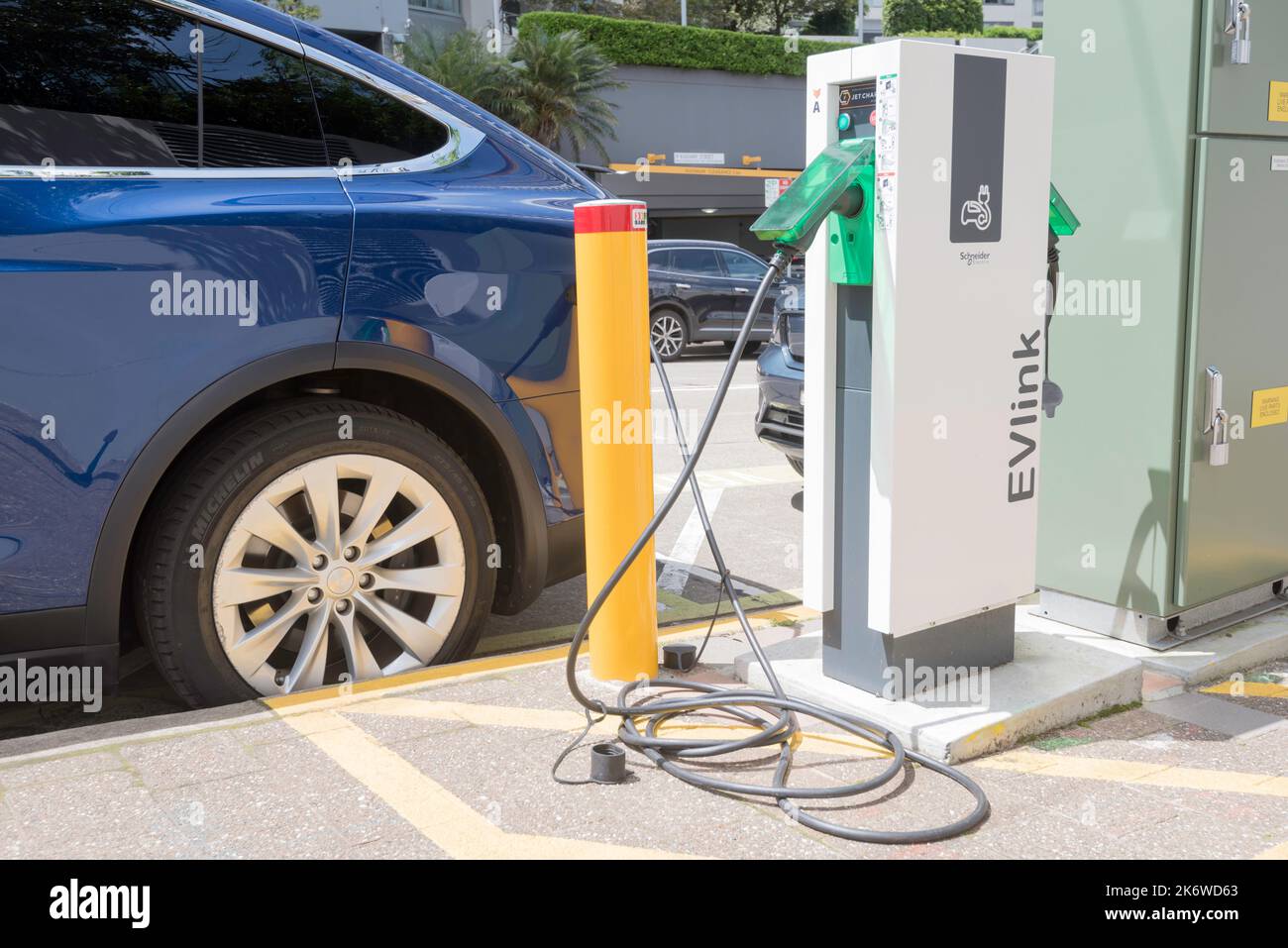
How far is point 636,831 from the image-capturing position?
2.59m

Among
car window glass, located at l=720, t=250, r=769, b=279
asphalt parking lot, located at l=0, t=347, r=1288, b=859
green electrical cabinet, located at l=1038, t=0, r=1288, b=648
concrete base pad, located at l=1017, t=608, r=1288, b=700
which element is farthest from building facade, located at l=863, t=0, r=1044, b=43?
asphalt parking lot, located at l=0, t=347, r=1288, b=859

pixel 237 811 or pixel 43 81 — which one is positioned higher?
pixel 43 81

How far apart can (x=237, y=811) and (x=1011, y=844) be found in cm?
169

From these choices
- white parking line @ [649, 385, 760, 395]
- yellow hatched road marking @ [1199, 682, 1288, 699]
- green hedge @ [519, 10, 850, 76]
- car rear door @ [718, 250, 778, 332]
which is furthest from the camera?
green hedge @ [519, 10, 850, 76]

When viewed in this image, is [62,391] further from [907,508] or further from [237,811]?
[907,508]

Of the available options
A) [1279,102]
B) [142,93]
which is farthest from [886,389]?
[142,93]

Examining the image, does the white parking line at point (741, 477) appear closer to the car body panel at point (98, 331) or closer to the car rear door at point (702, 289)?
the car body panel at point (98, 331)

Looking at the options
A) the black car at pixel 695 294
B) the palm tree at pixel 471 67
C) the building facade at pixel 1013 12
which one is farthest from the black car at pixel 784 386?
the building facade at pixel 1013 12

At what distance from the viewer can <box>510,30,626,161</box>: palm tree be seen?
104ft

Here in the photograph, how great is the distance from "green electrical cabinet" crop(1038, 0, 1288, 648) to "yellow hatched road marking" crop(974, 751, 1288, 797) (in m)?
0.86
